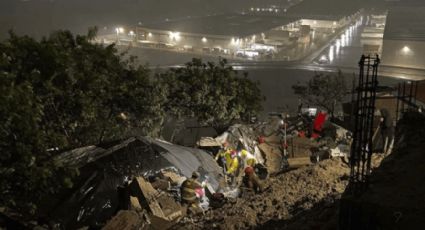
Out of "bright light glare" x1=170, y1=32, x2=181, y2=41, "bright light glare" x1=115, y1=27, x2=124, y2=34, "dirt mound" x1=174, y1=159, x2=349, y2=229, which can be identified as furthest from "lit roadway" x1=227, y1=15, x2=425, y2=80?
"dirt mound" x1=174, y1=159, x2=349, y2=229

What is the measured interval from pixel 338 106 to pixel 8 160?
74.8ft

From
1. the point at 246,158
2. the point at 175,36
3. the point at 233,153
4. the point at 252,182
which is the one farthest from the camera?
the point at 175,36

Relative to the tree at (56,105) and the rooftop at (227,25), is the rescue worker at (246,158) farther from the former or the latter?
the rooftop at (227,25)

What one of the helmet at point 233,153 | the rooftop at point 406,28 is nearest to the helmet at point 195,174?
the helmet at point 233,153

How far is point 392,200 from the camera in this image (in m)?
5.72

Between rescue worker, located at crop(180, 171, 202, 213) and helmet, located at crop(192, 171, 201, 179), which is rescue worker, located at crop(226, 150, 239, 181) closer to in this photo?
helmet, located at crop(192, 171, 201, 179)

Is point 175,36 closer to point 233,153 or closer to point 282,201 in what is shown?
point 233,153

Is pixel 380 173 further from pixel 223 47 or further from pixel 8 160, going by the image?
pixel 223 47

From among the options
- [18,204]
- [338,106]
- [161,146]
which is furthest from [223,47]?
[18,204]

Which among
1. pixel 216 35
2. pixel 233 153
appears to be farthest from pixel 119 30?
pixel 233 153

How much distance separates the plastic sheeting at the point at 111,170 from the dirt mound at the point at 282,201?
5.71 ft

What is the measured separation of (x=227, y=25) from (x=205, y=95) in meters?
39.8

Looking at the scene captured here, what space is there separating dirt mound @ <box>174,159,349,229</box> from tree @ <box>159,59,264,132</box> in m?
5.03

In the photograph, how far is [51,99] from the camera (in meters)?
11.3
